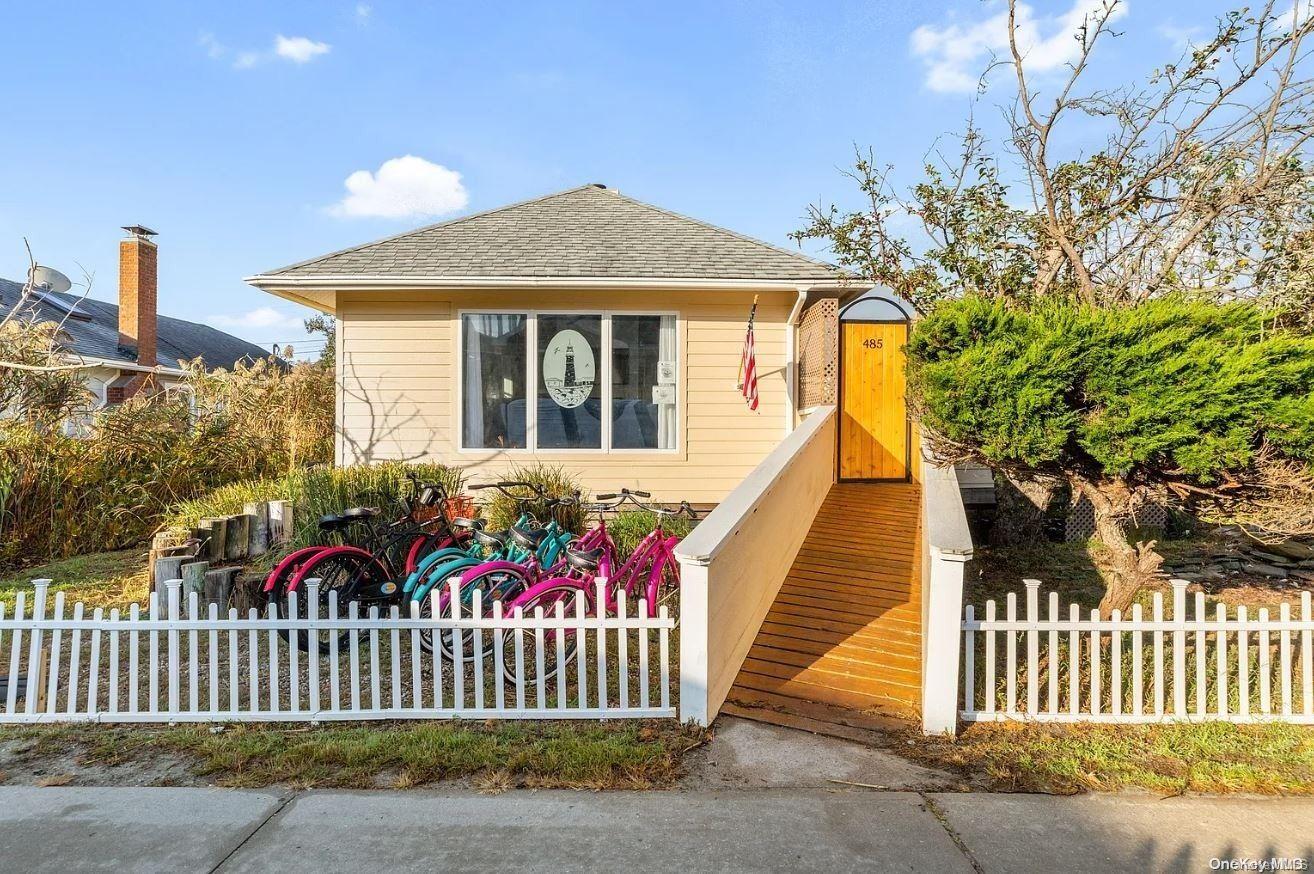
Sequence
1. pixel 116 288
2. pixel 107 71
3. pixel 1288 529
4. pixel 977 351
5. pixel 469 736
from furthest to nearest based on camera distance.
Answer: pixel 116 288 < pixel 107 71 < pixel 977 351 < pixel 1288 529 < pixel 469 736

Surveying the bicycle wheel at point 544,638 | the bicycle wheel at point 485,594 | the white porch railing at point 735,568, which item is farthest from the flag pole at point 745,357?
the bicycle wheel at point 485,594

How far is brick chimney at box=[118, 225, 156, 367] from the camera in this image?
65.8ft

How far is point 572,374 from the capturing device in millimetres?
9242

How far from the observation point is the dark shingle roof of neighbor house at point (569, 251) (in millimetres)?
8898

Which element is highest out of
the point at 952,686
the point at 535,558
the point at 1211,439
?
the point at 1211,439

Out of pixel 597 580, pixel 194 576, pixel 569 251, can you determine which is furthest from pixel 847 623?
pixel 569 251

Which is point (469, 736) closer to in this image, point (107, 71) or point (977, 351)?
point (977, 351)

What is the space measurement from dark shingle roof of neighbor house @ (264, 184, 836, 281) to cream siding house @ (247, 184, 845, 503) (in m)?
0.07

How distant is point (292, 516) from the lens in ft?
24.0

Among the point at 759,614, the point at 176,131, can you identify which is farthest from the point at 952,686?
the point at 176,131

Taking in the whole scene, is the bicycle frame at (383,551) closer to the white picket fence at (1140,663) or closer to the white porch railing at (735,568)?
the white porch railing at (735,568)

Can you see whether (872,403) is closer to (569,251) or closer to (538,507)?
(569,251)

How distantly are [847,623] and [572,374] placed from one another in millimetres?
4981

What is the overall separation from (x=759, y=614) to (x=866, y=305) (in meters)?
5.82
